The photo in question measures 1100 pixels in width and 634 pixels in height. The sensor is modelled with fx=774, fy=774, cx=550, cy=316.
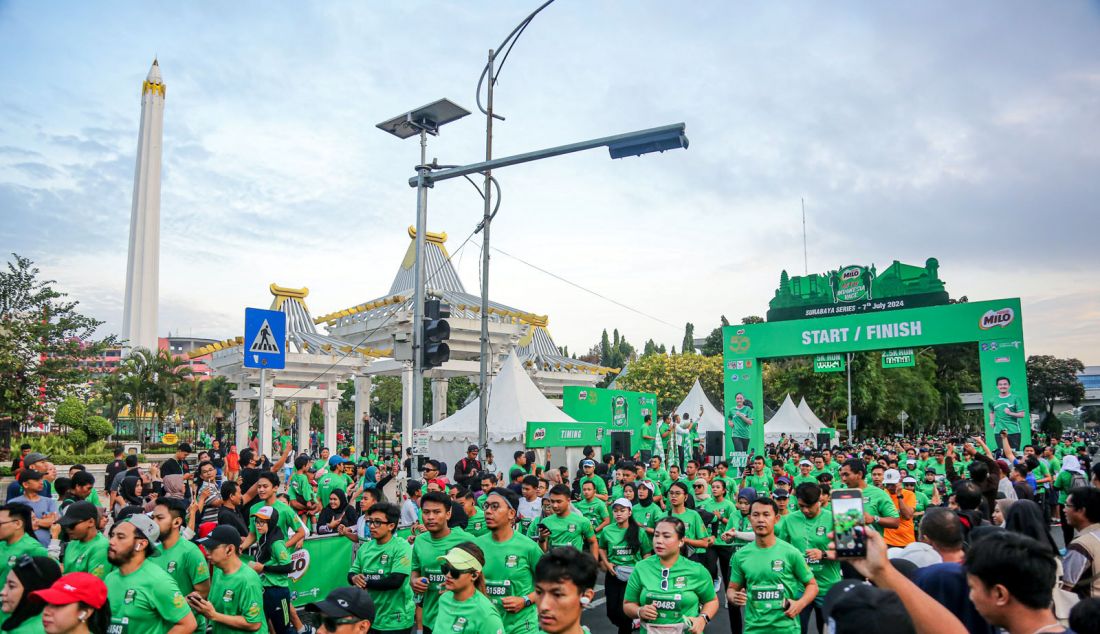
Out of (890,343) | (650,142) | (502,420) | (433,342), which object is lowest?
(502,420)

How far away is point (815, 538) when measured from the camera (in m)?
7.21

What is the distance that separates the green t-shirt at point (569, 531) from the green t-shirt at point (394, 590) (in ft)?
6.08

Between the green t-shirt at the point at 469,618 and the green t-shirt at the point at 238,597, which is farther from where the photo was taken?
the green t-shirt at the point at 238,597

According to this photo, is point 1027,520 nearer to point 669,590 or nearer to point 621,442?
point 669,590

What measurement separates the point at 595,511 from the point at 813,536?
3023 millimetres

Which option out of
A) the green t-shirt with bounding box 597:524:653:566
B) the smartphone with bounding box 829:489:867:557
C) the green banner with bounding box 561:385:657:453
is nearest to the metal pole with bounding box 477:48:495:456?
the green t-shirt with bounding box 597:524:653:566

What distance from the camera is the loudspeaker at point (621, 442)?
2214 cm

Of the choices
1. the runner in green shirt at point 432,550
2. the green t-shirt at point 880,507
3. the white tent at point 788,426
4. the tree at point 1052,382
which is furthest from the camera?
the tree at point 1052,382

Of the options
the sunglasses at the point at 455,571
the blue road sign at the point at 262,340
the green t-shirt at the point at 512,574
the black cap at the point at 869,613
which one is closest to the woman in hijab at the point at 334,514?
the blue road sign at the point at 262,340

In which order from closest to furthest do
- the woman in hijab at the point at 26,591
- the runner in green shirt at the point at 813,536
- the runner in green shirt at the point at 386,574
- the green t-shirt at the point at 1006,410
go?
A: 1. the woman in hijab at the point at 26,591
2. the runner in green shirt at the point at 386,574
3. the runner in green shirt at the point at 813,536
4. the green t-shirt at the point at 1006,410

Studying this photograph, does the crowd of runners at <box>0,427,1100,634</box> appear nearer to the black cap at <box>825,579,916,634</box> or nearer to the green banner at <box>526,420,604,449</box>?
the black cap at <box>825,579,916,634</box>

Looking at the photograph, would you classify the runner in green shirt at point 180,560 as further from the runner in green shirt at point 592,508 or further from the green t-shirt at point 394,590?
the runner in green shirt at point 592,508

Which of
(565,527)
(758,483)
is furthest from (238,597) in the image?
(758,483)

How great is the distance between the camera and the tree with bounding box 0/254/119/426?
2430cm
